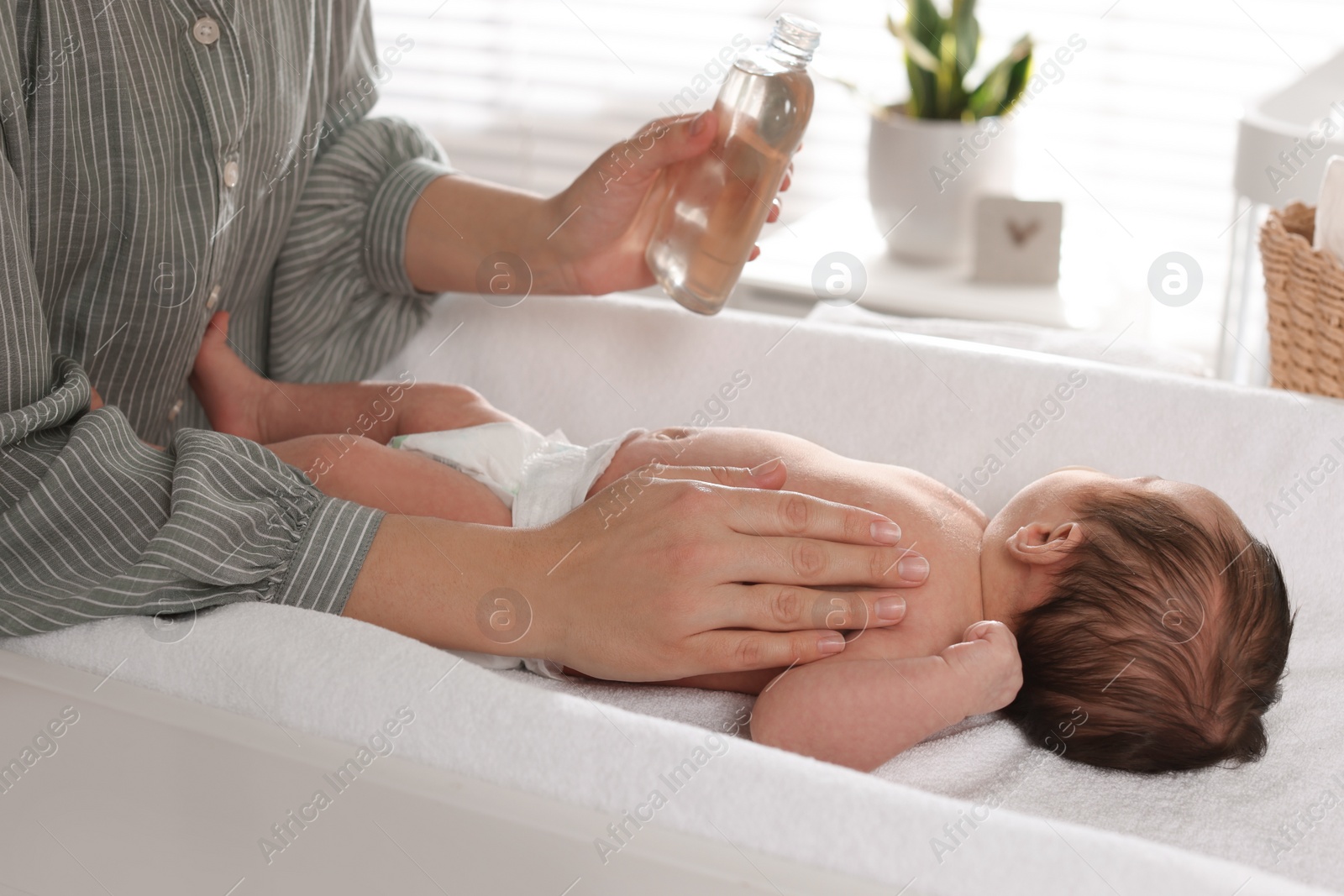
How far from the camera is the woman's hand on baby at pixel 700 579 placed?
2.47 feet

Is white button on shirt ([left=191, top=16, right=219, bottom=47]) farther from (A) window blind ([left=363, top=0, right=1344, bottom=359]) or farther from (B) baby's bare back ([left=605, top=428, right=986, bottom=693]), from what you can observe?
(A) window blind ([left=363, top=0, right=1344, bottom=359])

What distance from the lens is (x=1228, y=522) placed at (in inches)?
32.8

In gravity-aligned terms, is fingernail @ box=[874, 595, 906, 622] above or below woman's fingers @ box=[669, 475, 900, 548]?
below

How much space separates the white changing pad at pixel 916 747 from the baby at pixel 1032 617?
36 millimetres

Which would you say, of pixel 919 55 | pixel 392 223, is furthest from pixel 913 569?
pixel 919 55

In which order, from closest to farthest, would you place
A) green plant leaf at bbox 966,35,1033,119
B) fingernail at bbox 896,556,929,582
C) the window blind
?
fingernail at bbox 896,556,929,582 → green plant leaf at bbox 966,35,1033,119 → the window blind

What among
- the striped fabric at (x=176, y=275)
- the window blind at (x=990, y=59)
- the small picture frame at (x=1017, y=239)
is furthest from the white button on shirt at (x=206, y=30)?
the window blind at (x=990, y=59)

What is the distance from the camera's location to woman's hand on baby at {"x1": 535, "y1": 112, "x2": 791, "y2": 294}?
1015mm

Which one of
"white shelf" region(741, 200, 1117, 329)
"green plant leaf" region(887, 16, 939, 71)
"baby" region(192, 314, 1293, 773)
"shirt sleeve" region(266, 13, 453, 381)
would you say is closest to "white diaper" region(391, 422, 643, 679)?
"baby" region(192, 314, 1293, 773)

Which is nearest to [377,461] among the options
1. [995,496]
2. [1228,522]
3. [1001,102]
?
[995,496]

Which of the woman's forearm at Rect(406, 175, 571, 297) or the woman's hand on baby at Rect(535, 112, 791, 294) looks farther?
the woman's forearm at Rect(406, 175, 571, 297)

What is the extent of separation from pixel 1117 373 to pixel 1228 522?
24cm

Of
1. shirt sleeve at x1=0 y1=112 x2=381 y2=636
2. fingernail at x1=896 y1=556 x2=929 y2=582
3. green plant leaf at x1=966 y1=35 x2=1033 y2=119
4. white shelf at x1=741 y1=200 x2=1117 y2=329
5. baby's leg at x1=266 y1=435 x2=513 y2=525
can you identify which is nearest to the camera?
shirt sleeve at x1=0 y1=112 x2=381 y2=636

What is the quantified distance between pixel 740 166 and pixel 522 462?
33 cm
